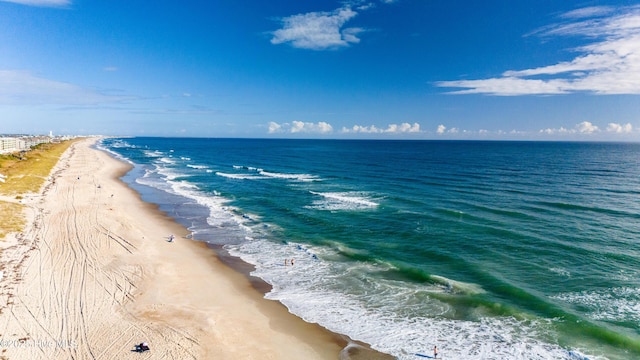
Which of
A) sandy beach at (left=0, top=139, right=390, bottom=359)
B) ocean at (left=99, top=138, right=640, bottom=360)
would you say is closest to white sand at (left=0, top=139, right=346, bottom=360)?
sandy beach at (left=0, top=139, right=390, bottom=359)

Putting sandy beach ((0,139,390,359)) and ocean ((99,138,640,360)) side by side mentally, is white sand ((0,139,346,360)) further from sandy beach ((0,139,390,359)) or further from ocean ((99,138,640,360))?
ocean ((99,138,640,360))

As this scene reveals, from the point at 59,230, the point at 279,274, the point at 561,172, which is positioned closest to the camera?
the point at 279,274

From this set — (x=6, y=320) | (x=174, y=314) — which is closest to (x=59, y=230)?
(x=6, y=320)

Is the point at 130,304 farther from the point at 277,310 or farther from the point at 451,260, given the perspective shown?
the point at 451,260

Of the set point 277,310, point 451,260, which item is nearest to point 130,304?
point 277,310

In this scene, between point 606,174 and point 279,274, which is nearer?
point 279,274

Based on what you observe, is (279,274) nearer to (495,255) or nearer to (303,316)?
(303,316)
